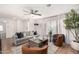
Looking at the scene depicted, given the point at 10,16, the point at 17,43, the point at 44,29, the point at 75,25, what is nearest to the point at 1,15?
the point at 10,16

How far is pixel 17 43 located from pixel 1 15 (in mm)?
679

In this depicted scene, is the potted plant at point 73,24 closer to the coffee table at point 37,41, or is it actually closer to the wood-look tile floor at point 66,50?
the wood-look tile floor at point 66,50

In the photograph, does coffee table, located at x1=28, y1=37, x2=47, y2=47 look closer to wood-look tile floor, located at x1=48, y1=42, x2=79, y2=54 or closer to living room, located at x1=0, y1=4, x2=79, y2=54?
living room, located at x1=0, y1=4, x2=79, y2=54

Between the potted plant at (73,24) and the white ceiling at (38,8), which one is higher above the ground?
the white ceiling at (38,8)

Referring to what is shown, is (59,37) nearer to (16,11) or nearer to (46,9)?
(46,9)

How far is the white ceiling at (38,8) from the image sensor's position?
2.17 m

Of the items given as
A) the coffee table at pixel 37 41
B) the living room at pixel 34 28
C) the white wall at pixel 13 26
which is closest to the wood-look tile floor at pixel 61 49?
the living room at pixel 34 28

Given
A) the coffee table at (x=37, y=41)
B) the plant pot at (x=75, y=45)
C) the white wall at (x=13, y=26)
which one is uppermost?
the white wall at (x=13, y=26)

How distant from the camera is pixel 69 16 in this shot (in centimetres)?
218

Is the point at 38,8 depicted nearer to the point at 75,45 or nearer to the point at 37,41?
the point at 37,41

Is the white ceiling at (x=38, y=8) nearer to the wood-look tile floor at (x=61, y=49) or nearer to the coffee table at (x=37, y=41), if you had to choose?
the coffee table at (x=37, y=41)

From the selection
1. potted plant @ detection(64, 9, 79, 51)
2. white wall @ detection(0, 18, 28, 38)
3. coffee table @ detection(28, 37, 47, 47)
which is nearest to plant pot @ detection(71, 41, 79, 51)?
potted plant @ detection(64, 9, 79, 51)

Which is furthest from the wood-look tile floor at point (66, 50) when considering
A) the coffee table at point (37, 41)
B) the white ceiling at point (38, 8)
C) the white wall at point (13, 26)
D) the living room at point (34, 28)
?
the white wall at point (13, 26)

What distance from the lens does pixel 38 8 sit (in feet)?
7.28
